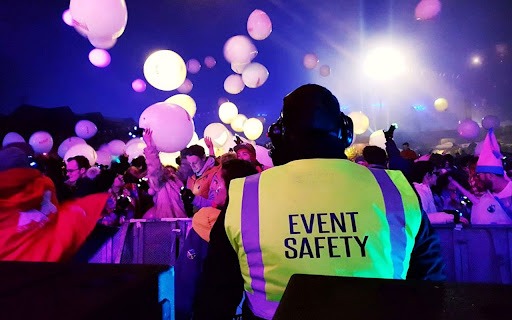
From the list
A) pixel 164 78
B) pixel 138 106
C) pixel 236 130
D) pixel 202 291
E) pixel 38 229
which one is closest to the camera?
pixel 202 291

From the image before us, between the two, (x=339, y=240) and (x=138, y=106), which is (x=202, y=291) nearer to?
(x=339, y=240)

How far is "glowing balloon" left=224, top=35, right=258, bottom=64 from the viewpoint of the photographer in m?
8.80

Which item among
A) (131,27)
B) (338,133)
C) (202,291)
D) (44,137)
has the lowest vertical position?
(202,291)

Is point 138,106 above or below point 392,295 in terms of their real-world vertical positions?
above

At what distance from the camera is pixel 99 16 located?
571 cm

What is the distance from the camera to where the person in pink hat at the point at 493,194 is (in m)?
4.30

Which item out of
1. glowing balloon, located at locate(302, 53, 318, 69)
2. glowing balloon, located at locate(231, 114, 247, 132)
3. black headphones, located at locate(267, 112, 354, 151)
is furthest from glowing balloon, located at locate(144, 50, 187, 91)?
black headphones, located at locate(267, 112, 354, 151)

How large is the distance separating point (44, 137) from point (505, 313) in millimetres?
12655

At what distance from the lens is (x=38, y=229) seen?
2.35m

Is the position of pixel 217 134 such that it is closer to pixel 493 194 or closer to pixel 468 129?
pixel 493 194

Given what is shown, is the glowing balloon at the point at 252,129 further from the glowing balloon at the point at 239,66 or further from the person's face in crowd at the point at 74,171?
the person's face in crowd at the point at 74,171

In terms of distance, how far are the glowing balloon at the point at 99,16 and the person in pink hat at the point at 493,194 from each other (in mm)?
4749

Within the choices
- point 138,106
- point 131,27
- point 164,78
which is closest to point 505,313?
point 164,78

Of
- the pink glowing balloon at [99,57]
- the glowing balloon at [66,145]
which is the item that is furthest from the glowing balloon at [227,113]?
the glowing balloon at [66,145]
